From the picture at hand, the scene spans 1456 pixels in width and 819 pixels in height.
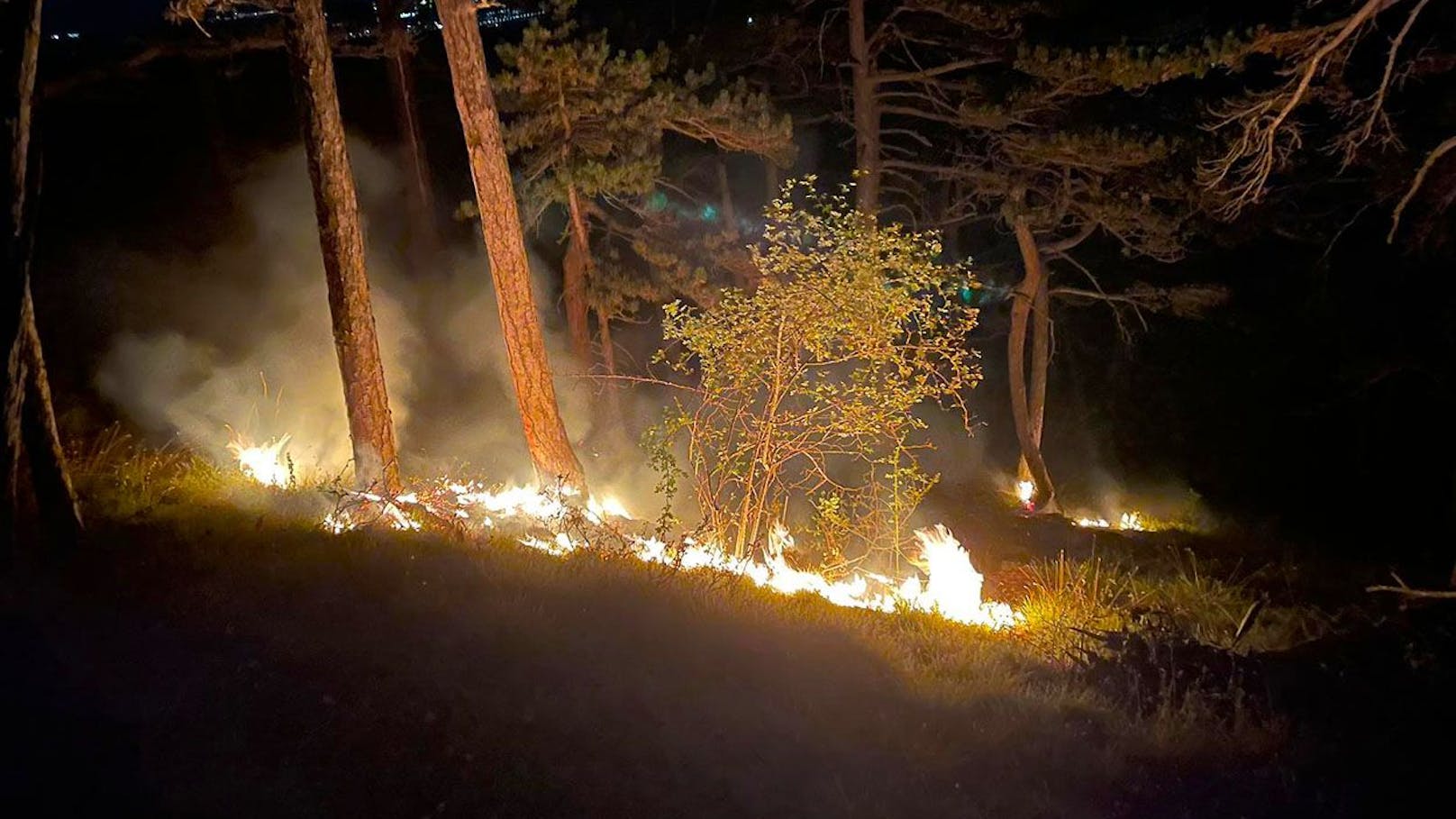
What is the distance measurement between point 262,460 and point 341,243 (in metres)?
2.60

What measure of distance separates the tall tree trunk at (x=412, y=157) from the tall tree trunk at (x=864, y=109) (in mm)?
6854

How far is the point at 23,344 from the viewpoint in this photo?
19.3 ft

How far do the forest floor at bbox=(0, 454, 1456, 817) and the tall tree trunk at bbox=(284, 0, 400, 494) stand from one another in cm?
239

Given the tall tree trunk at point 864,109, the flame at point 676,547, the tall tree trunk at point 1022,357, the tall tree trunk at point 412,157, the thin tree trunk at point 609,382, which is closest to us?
the flame at point 676,547

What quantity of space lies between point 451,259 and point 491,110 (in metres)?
7.70

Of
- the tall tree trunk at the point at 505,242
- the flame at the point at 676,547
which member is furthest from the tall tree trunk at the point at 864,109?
the flame at the point at 676,547

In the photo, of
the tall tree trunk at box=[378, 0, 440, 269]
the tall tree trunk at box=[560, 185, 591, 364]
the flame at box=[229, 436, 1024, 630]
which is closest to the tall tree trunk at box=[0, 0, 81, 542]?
the flame at box=[229, 436, 1024, 630]

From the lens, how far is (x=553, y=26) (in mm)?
13766

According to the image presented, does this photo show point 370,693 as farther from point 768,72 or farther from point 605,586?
point 768,72

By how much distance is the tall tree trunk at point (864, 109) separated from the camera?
16.1 metres

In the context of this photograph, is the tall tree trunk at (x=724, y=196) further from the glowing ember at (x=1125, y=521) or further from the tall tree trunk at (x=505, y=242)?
the glowing ember at (x=1125, y=521)

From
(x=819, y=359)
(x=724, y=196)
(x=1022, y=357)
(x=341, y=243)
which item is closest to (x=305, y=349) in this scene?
(x=341, y=243)

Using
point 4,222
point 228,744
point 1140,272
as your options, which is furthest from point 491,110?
point 1140,272

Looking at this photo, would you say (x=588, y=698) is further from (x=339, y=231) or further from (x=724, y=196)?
(x=724, y=196)
